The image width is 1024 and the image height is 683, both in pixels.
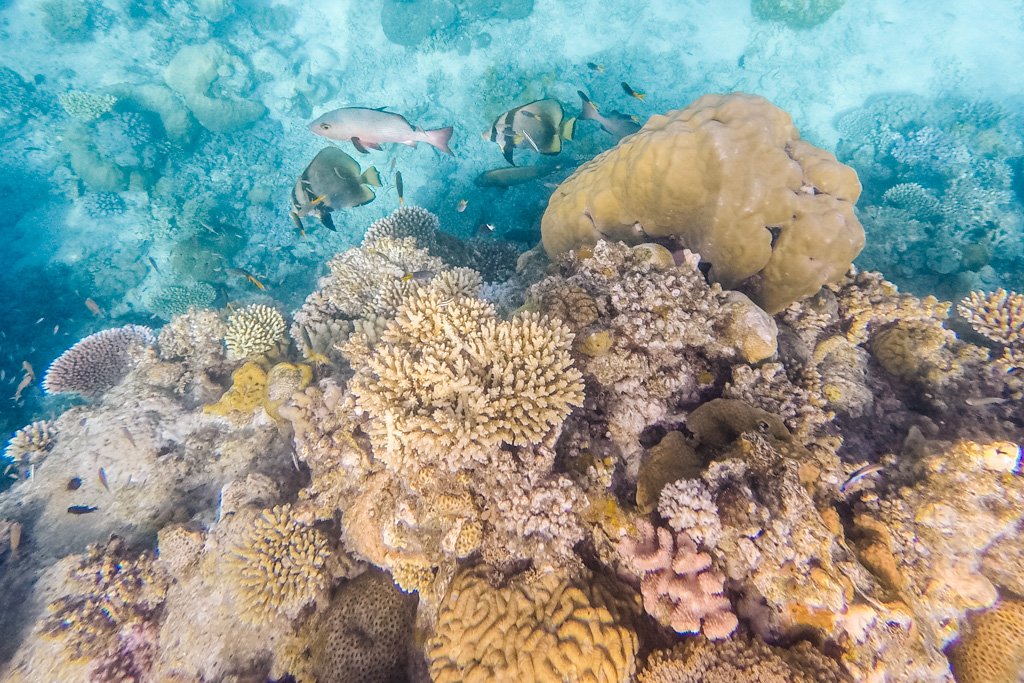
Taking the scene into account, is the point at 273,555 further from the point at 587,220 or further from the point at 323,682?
the point at 587,220

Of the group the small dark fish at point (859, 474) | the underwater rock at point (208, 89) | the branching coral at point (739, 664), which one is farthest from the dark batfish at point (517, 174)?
the underwater rock at point (208, 89)

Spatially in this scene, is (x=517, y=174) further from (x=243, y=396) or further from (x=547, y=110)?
(x=243, y=396)

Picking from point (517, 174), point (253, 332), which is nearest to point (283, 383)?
point (253, 332)

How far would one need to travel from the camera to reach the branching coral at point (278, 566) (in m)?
3.45

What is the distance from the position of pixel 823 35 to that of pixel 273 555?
22.1 meters

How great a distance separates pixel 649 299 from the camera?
3.52 m

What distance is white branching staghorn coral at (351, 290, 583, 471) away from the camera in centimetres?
294

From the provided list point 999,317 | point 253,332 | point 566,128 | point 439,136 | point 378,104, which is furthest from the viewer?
point 378,104

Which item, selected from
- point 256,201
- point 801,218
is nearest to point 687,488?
point 801,218

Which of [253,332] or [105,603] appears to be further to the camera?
[253,332]

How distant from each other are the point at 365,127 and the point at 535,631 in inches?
215

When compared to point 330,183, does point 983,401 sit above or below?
below

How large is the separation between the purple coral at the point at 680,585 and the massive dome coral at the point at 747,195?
2.89 meters

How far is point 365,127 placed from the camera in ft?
17.3
